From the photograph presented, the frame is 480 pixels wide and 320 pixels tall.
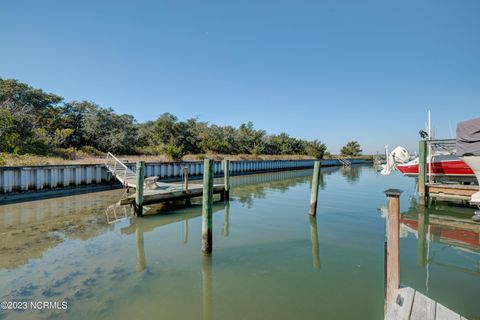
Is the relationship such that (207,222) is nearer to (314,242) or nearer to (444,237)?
(314,242)

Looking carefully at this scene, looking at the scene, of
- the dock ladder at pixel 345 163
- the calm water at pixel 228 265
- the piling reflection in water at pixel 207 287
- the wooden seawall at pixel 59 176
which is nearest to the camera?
the piling reflection in water at pixel 207 287

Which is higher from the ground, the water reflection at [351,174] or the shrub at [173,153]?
the shrub at [173,153]

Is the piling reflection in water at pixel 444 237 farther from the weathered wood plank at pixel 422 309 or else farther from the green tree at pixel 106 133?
the green tree at pixel 106 133

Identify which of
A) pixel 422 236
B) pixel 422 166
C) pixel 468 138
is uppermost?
pixel 468 138

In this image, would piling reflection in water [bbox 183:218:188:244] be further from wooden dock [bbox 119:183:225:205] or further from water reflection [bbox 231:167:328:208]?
water reflection [bbox 231:167:328:208]

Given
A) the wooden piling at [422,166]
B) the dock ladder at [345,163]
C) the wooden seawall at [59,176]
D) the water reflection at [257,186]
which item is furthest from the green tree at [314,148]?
the wooden piling at [422,166]

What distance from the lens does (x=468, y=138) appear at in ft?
28.7

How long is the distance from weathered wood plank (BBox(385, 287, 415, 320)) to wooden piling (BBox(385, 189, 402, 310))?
0.09 m

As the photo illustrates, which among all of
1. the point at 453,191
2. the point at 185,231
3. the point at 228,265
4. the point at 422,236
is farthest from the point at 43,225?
the point at 453,191

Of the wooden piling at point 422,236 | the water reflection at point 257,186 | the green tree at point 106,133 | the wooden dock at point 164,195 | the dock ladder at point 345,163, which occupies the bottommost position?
the wooden piling at point 422,236

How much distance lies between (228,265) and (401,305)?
3.62m

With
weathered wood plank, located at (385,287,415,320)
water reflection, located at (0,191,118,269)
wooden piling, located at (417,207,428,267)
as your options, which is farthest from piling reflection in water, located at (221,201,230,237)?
weathered wood plank, located at (385,287,415,320)

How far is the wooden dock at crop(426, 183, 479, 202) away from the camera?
36.9 ft

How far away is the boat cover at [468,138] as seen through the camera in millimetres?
8500
